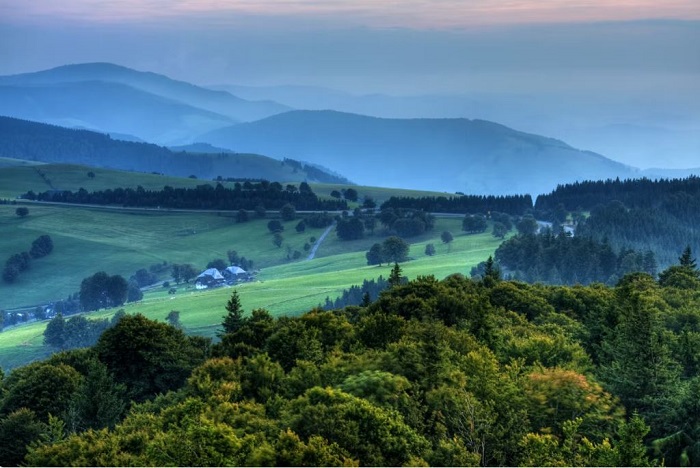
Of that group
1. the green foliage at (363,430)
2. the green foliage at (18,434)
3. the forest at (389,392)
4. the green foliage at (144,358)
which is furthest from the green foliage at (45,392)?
the green foliage at (363,430)

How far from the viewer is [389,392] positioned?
52281mm

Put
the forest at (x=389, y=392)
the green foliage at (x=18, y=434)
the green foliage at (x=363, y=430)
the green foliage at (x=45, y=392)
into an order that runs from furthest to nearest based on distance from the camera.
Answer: the green foliage at (x=45, y=392), the green foliage at (x=18, y=434), the green foliage at (x=363, y=430), the forest at (x=389, y=392)

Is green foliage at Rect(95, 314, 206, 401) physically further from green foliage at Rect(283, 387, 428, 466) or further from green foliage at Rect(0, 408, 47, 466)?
green foliage at Rect(283, 387, 428, 466)

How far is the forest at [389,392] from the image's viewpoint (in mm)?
44719

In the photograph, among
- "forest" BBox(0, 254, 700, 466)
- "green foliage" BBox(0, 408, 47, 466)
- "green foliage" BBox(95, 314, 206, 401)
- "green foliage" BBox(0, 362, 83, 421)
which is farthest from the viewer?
"green foliage" BBox(95, 314, 206, 401)

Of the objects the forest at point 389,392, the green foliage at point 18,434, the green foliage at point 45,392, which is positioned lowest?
the green foliage at point 18,434

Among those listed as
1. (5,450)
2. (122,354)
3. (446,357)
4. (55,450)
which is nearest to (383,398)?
(446,357)

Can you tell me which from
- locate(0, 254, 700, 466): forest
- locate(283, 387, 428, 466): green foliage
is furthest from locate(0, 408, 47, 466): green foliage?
locate(283, 387, 428, 466): green foliage

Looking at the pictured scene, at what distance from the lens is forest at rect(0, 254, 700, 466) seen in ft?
147

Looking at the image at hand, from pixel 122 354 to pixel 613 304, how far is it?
4173cm

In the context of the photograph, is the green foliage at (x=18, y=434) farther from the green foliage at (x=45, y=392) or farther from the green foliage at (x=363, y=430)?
the green foliage at (x=363, y=430)

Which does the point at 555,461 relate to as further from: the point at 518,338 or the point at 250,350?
the point at 250,350

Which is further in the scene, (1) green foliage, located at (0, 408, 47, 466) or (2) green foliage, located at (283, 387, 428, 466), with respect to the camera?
(1) green foliage, located at (0, 408, 47, 466)

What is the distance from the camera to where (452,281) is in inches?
3634
